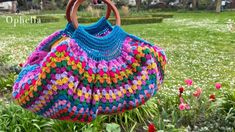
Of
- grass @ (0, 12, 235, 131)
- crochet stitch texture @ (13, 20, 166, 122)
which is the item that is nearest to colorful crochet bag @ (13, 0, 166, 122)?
crochet stitch texture @ (13, 20, 166, 122)

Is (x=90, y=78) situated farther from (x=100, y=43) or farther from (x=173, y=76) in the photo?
(x=173, y=76)

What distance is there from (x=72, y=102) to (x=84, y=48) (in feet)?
0.83

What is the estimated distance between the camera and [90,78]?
6.06 feet

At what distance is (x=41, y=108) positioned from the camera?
1897 mm

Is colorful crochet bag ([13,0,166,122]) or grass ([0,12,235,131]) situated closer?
colorful crochet bag ([13,0,166,122])

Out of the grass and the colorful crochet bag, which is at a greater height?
the colorful crochet bag

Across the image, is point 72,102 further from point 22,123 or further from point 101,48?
point 22,123

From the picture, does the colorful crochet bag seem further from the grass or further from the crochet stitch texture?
the grass

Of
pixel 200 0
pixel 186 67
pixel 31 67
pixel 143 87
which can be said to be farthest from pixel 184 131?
pixel 200 0

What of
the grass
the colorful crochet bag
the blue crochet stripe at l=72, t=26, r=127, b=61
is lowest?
the grass

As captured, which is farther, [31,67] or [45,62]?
[31,67]

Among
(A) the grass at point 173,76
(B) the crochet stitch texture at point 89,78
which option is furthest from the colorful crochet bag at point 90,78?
(A) the grass at point 173,76

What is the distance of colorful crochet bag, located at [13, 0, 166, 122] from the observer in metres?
1.80

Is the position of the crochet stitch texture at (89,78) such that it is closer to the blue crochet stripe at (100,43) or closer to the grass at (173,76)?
the blue crochet stripe at (100,43)
